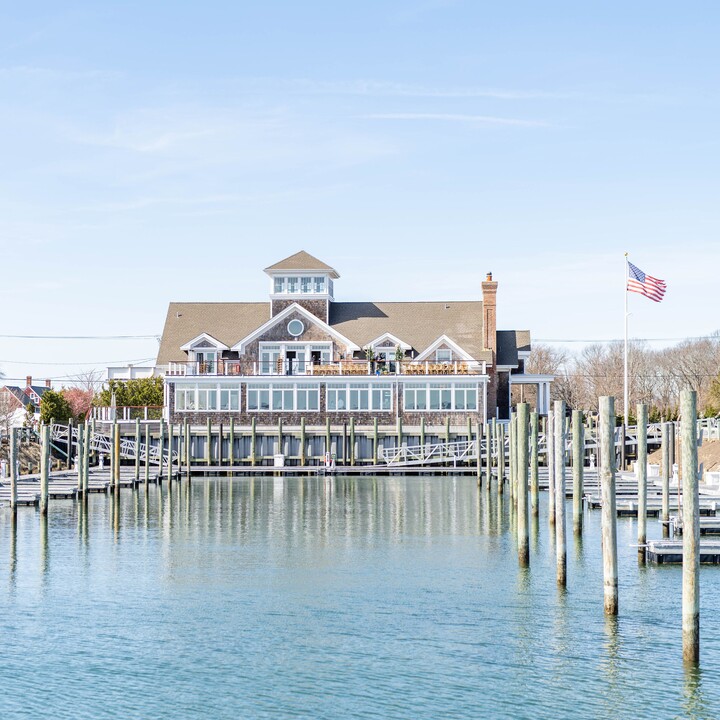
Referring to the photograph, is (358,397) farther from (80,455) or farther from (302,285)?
(80,455)

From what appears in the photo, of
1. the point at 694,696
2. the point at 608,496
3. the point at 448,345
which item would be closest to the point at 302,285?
the point at 448,345

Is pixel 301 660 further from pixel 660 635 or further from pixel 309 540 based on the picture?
pixel 309 540

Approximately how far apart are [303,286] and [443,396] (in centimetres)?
1247

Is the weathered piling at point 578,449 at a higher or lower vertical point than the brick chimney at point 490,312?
lower

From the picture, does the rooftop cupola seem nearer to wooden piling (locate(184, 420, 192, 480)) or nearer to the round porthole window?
the round porthole window

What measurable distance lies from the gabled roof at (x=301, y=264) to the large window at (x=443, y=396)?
34.3 feet

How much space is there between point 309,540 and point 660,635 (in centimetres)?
1502

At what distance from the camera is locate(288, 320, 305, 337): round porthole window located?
74188 mm

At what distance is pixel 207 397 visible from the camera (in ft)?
236

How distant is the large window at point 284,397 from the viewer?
71.4 metres

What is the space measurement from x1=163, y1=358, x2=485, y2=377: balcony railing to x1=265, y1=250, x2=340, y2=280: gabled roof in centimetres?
641

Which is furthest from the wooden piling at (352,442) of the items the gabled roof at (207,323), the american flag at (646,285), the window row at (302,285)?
the american flag at (646,285)

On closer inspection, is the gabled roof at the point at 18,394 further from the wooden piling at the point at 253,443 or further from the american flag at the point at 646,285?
the american flag at the point at 646,285

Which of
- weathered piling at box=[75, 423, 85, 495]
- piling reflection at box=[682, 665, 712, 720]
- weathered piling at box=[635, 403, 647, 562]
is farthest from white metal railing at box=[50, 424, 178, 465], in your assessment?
piling reflection at box=[682, 665, 712, 720]
